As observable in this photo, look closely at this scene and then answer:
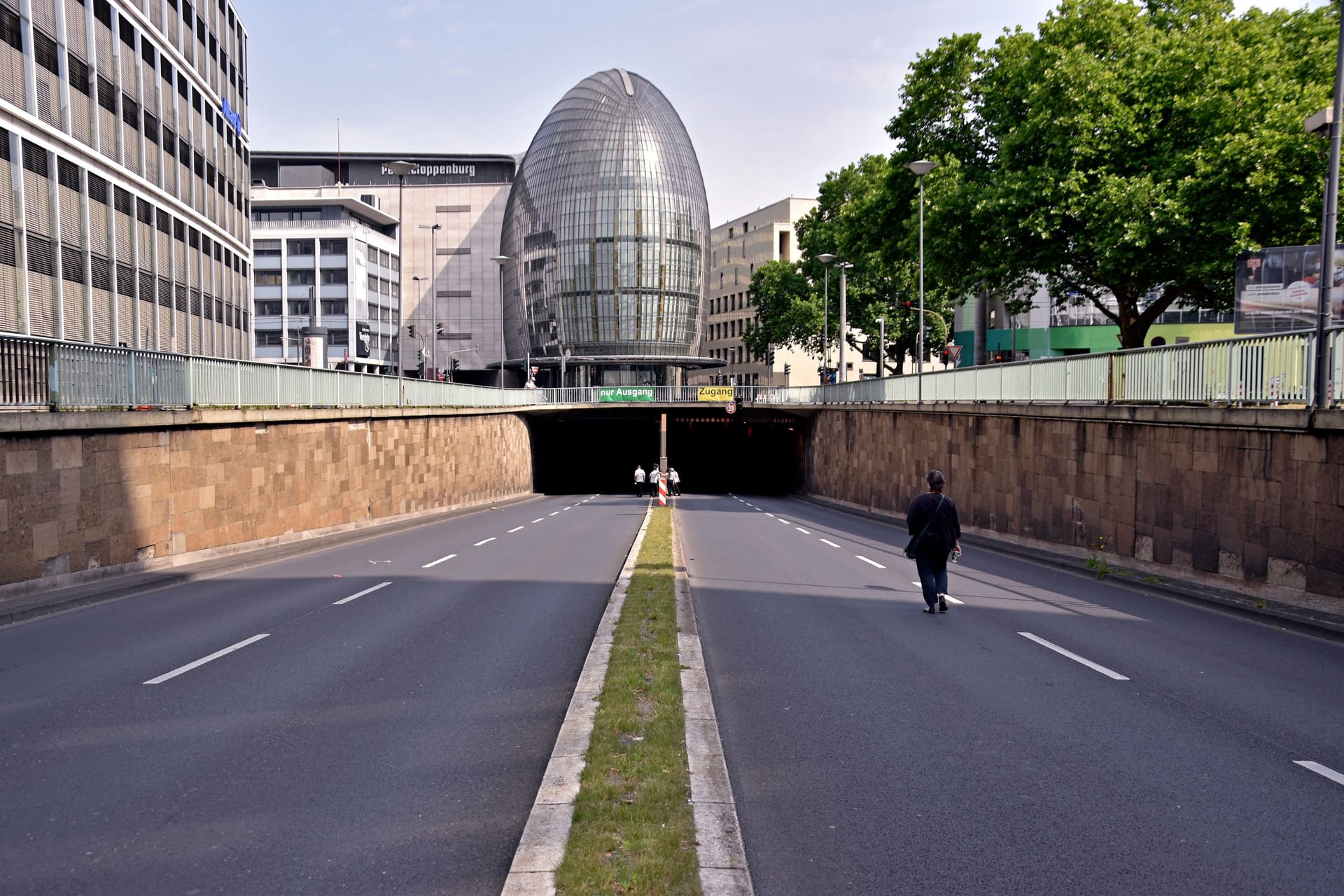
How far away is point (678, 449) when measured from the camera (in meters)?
80.4

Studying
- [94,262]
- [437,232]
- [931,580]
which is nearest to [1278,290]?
[931,580]

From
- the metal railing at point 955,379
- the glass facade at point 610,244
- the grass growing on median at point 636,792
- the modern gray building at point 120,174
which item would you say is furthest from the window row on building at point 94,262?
the glass facade at point 610,244

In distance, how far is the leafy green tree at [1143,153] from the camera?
25531 millimetres

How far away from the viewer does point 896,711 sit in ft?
25.0

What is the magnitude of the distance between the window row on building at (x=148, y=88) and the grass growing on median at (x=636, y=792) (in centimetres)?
2742

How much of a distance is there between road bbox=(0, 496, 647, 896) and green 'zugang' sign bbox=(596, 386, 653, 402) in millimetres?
45808

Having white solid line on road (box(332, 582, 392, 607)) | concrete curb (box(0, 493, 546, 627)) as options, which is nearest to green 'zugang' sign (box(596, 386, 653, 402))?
concrete curb (box(0, 493, 546, 627))

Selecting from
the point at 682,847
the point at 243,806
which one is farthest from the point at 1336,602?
the point at 243,806

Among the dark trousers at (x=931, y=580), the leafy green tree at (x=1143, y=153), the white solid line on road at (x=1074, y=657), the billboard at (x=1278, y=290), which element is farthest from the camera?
the leafy green tree at (x=1143, y=153)

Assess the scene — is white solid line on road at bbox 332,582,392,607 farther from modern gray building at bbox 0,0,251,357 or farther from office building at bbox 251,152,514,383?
office building at bbox 251,152,514,383

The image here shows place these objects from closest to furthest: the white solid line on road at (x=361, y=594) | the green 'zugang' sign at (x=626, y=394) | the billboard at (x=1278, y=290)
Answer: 1. the white solid line on road at (x=361, y=594)
2. the billboard at (x=1278, y=290)
3. the green 'zugang' sign at (x=626, y=394)

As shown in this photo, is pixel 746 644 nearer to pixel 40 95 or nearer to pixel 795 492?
pixel 40 95

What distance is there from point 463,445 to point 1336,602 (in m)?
31.4

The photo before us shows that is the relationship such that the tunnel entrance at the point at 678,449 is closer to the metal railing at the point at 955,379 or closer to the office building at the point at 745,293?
the office building at the point at 745,293
